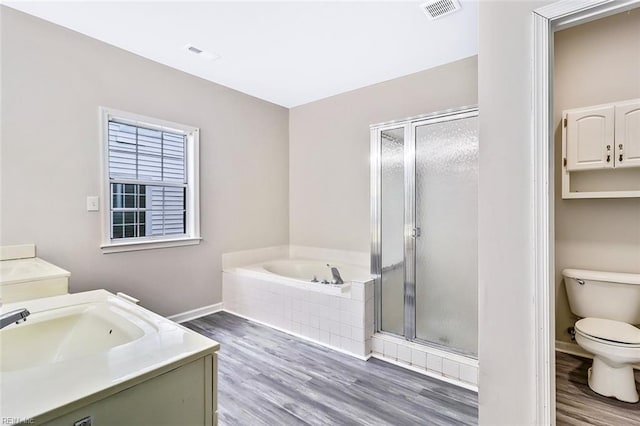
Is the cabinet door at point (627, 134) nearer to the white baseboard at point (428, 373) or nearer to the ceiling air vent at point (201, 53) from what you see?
the white baseboard at point (428, 373)

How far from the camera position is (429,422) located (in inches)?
69.5

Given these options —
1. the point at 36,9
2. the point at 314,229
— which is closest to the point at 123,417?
the point at 36,9

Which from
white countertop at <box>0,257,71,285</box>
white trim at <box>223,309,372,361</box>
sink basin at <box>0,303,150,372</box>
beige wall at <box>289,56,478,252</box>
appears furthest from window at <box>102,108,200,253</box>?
beige wall at <box>289,56,478,252</box>

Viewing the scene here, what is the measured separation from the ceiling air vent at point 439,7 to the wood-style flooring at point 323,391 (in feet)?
8.56

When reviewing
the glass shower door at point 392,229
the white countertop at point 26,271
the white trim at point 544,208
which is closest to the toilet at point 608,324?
the white trim at point 544,208

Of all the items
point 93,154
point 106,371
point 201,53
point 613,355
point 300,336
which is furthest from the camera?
point 300,336

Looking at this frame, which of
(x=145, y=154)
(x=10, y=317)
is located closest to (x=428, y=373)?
(x=10, y=317)

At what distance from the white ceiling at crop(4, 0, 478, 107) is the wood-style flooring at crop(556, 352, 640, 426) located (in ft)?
8.73

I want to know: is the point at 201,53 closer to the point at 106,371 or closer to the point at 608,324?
the point at 106,371

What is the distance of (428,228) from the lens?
2486 mm

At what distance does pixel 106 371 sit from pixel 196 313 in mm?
2561

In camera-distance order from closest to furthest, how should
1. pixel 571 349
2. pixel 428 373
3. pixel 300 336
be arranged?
pixel 428 373, pixel 571 349, pixel 300 336

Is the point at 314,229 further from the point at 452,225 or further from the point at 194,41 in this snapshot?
the point at 194,41

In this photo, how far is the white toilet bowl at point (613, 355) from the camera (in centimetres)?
184
